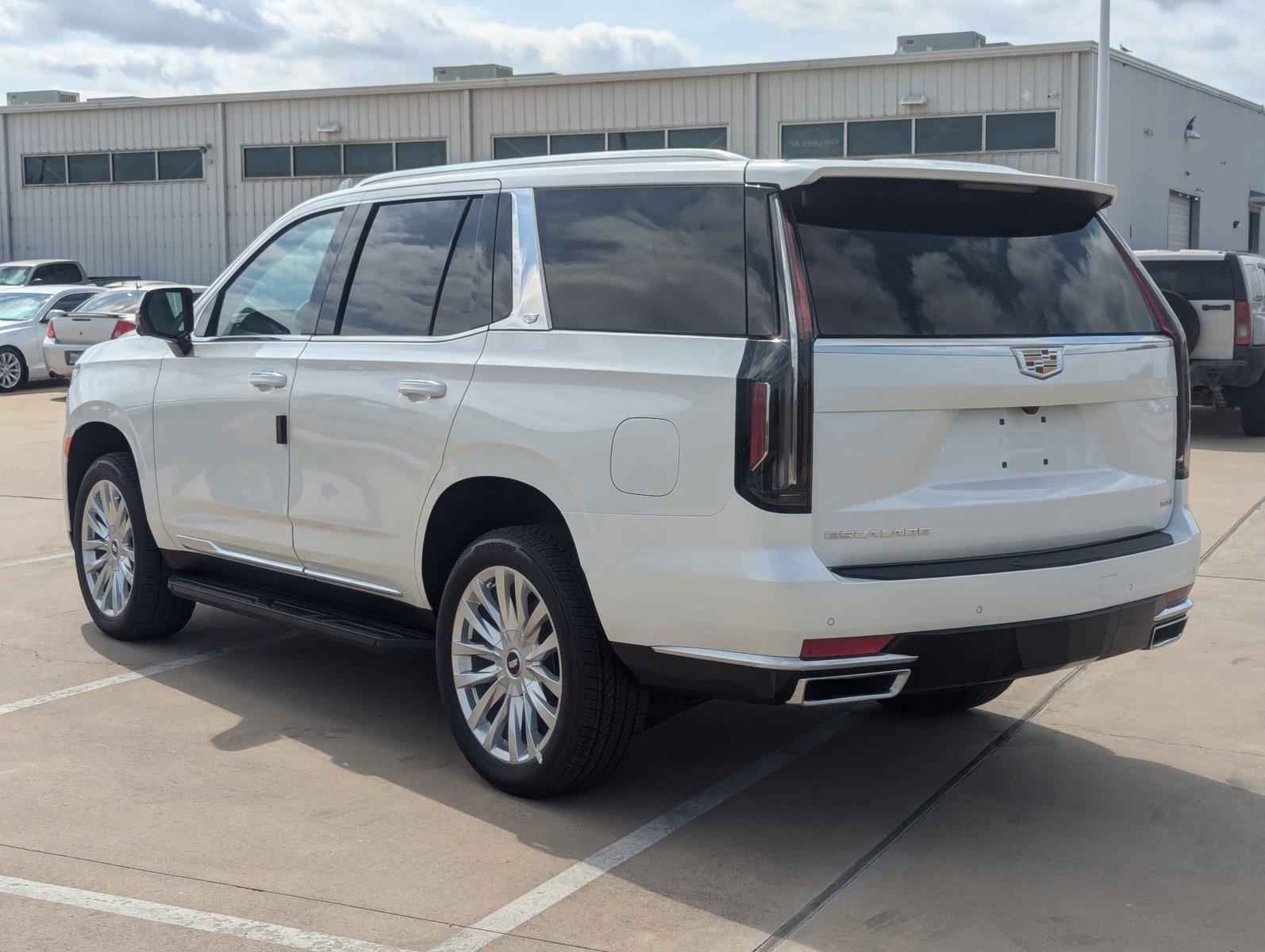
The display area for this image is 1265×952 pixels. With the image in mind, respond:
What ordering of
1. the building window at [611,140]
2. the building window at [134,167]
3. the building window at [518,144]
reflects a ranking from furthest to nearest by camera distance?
the building window at [134,167] → the building window at [518,144] → the building window at [611,140]

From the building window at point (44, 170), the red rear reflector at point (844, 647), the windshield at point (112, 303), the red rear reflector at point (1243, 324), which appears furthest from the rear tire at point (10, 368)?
the red rear reflector at point (844, 647)

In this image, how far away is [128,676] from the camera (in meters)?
6.06

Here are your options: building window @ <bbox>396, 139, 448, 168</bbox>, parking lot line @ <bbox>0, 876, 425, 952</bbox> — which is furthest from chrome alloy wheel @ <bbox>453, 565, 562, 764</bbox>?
building window @ <bbox>396, 139, 448, 168</bbox>

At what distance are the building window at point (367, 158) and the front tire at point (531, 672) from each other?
27.5 m

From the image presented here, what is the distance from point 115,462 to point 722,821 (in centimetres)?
341

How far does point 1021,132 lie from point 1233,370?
39.7 feet

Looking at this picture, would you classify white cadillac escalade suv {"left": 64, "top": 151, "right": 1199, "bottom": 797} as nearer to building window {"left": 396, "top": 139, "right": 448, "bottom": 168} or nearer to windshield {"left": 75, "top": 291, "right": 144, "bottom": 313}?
windshield {"left": 75, "top": 291, "right": 144, "bottom": 313}

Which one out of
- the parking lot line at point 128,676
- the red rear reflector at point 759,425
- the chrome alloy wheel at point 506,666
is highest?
the red rear reflector at point 759,425

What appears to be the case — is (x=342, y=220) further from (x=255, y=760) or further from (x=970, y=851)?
(x=970, y=851)

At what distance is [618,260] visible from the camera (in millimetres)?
4414

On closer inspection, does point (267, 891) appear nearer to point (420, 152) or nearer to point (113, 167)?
point (420, 152)

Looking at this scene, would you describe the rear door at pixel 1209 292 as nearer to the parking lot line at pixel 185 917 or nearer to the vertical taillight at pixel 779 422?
the vertical taillight at pixel 779 422

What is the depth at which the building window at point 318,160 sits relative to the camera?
1238 inches

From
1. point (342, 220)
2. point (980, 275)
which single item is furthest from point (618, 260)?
point (342, 220)
